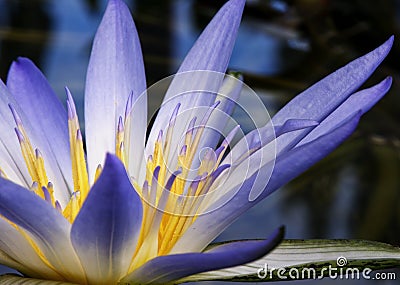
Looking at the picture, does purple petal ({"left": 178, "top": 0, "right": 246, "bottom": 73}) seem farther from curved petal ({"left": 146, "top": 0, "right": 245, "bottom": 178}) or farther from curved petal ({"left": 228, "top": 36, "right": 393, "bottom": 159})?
curved petal ({"left": 228, "top": 36, "right": 393, "bottom": 159})

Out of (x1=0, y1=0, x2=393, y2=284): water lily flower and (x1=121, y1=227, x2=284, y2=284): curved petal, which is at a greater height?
(x1=0, y1=0, x2=393, y2=284): water lily flower

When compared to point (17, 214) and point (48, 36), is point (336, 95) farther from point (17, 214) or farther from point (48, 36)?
point (48, 36)

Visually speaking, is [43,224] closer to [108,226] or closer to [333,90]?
[108,226]

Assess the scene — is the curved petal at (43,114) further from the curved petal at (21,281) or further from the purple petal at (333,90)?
the purple petal at (333,90)

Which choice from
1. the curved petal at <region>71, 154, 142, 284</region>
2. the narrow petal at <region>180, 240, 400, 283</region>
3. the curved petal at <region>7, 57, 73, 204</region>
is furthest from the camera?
the curved petal at <region>7, 57, 73, 204</region>

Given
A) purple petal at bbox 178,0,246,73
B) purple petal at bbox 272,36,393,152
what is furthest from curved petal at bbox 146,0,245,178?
purple petal at bbox 272,36,393,152

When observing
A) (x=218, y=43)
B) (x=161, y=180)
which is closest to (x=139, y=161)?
(x=161, y=180)

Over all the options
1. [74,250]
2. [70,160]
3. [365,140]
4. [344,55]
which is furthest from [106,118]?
[344,55]
